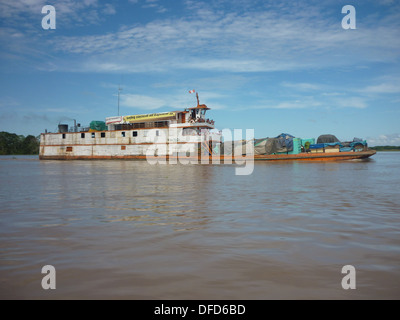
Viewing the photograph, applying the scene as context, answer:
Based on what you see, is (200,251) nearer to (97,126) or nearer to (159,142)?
(159,142)

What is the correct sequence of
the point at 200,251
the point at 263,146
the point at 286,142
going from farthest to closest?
the point at 286,142
the point at 263,146
the point at 200,251

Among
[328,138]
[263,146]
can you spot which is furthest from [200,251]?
[328,138]

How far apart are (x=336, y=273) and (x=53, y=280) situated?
296cm

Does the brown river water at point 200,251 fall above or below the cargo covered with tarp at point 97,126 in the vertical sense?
below

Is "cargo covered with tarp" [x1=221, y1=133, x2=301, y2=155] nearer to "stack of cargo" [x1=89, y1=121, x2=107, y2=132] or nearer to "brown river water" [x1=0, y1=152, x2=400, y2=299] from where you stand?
"stack of cargo" [x1=89, y1=121, x2=107, y2=132]

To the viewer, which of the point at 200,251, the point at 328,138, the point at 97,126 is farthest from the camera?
the point at 97,126

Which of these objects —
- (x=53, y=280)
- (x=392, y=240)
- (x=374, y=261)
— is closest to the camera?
(x=53, y=280)

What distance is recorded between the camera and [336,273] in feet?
11.0

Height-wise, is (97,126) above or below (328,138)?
above

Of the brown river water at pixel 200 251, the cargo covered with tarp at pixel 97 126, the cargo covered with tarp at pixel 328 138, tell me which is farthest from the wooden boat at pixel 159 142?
the brown river water at pixel 200 251

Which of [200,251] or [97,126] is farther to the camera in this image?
[97,126]

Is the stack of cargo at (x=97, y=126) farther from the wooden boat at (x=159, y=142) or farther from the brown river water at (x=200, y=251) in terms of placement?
the brown river water at (x=200, y=251)

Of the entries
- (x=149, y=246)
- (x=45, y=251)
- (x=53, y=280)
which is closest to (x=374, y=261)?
(x=149, y=246)
